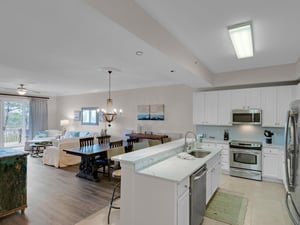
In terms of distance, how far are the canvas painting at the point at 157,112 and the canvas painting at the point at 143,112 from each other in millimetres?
169

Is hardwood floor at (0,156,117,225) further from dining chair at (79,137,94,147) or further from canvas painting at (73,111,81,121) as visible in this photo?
canvas painting at (73,111,81,121)

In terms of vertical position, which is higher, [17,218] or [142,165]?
[142,165]

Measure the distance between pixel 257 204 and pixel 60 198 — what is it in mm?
3707

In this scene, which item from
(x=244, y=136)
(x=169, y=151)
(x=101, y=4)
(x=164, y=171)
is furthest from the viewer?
(x=244, y=136)

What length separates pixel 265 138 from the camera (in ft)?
15.5

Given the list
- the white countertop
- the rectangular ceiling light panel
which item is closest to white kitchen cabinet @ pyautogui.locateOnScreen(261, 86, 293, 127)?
the rectangular ceiling light panel

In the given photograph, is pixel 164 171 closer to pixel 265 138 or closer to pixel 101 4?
pixel 101 4

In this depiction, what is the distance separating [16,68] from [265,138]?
6.56m

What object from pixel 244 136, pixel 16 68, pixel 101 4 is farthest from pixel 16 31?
pixel 244 136

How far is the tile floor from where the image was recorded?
8.86 feet

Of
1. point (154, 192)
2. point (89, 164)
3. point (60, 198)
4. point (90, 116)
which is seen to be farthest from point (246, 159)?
point (90, 116)

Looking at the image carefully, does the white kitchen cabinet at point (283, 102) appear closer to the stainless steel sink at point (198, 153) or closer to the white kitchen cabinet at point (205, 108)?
the white kitchen cabinet at point (205, 108)

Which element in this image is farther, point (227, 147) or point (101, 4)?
point (227, 147)

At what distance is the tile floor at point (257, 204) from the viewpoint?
8.86ft
